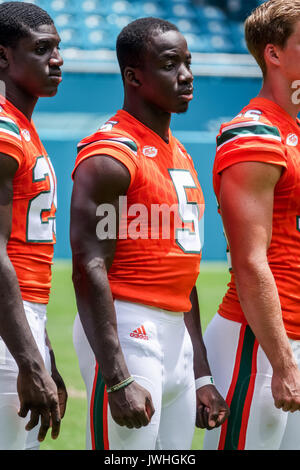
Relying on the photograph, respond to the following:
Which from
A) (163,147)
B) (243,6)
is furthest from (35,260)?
(243,6)

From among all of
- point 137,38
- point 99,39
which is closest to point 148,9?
point 99,39

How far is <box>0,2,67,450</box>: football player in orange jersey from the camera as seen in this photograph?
2.06 meters

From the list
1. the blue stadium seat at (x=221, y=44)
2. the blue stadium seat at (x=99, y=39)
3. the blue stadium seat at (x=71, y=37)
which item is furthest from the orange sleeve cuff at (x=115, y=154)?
the blue stadium seat at (x=221, y=44)

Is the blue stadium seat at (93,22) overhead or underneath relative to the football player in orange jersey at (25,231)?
overhead

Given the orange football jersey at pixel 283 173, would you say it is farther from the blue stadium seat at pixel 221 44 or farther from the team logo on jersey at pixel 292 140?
the blue stadium seat at pixel 221 44

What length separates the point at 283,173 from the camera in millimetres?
2170

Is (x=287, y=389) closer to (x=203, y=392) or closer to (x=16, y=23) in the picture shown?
(x=203, y=392)

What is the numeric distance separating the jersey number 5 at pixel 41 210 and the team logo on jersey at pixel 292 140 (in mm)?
743

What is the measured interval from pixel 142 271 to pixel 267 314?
0.40 metres

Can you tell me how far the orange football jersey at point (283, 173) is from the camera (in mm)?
2160

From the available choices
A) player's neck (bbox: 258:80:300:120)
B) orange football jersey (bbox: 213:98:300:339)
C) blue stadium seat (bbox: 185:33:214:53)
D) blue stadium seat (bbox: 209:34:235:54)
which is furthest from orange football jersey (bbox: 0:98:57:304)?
blue stadium seat (bbox: 209:34:235:54)
